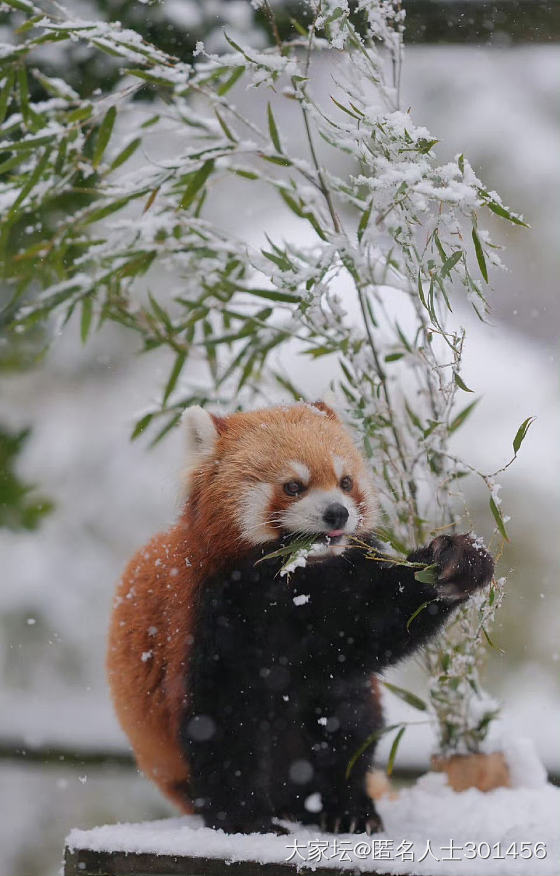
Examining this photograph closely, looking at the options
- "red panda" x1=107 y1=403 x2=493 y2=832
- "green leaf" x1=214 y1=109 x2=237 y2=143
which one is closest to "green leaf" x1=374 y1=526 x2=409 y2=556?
"red panda" x1=107 y1=403 x2=493 y2=832

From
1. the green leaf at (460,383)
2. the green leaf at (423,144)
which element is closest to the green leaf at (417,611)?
the green leaf at (460,383)

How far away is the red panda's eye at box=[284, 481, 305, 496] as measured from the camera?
1.59 metres

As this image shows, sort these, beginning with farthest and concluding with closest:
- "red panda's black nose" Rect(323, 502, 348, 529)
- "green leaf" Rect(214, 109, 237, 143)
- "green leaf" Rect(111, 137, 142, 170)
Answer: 1. "green leaf" Rect(111, 137, 142, 170)
2. "green leaf" Rect(214, 109, 237, 143)
3. "red panda's black nose" Rect(323, 502, 348, 529)

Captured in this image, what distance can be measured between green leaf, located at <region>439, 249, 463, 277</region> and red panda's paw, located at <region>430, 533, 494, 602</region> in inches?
18.3

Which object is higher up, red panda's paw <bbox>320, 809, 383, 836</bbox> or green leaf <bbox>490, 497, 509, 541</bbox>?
green leaf <bbox>490, 497, 509, 541</bbox>

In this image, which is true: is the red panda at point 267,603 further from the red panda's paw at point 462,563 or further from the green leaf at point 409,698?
the green leaf at point 409,698

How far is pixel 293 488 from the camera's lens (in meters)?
1.59

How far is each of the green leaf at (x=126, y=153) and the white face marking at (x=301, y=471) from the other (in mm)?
960

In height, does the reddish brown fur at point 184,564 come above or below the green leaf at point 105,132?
below

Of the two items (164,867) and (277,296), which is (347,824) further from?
(277,296)

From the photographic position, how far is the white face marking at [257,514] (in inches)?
62.4

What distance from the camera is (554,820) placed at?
6.10ft

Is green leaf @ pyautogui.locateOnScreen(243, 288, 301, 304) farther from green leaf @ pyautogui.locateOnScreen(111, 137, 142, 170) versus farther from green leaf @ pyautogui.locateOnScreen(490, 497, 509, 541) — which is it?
green leaf @ pyautogui.locateOnScreen(490, 497, 509, 541)

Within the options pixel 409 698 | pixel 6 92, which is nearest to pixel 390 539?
pixel 409 698
